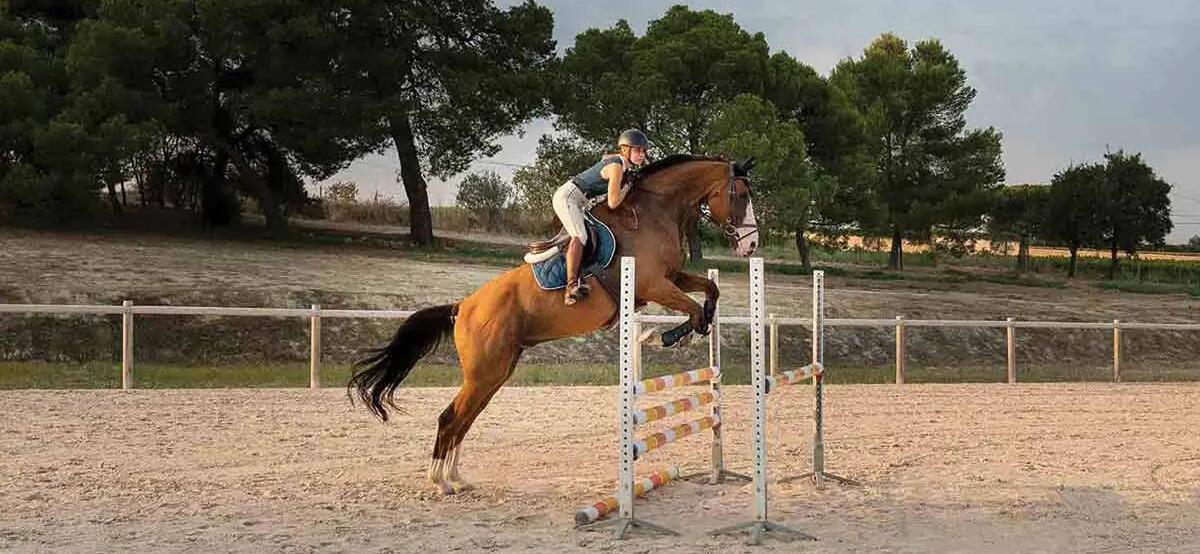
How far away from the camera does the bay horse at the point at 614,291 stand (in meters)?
5.59

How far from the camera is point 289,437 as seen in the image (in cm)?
821

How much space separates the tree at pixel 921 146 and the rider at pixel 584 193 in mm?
30729

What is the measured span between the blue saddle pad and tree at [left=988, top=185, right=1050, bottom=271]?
111 feet

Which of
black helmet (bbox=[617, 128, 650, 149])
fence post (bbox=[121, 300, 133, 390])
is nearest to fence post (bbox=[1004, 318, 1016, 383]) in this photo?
black helmet (bbox=[617, 128, 650, 149])

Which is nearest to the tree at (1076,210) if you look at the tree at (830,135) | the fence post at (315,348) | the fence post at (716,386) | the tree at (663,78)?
the tree at (830,135)

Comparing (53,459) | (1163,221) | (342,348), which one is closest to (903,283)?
(1163,221)

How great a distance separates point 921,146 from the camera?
38.1 metres

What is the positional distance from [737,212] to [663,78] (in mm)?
23185

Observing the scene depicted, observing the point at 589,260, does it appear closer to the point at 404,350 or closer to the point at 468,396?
the point at 468,396

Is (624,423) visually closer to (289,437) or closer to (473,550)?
(473,550)

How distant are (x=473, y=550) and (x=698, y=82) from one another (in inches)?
1035

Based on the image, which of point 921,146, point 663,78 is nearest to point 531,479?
point 663,78

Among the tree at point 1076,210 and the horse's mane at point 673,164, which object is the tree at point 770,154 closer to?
the tree at point 1076,210

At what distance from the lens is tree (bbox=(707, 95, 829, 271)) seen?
24828mm
